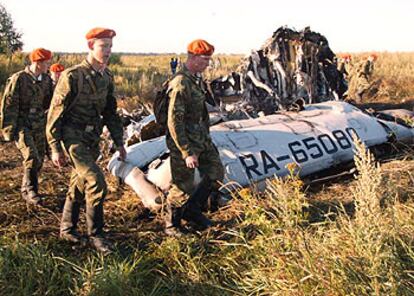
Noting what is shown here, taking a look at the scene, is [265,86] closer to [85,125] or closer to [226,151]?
[226,151]

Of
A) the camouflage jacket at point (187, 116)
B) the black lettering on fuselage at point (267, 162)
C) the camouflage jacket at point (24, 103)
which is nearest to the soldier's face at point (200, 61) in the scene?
the camouflage jacket at point (187, 116)

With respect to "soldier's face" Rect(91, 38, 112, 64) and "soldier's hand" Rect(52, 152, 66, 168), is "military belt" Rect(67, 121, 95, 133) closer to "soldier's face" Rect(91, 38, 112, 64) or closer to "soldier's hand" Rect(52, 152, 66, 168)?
"soldier's hand" Rect(52, 152, 66, 168)

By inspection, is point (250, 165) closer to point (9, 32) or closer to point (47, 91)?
point (47, 91)

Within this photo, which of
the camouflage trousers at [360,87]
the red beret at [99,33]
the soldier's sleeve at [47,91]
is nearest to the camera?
the red beret at [99,33]

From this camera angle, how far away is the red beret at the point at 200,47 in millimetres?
3850

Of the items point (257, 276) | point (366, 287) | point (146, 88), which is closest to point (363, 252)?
point (366, 287)

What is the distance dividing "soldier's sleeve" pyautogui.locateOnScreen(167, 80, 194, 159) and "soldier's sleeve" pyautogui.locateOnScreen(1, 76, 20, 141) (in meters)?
2.14

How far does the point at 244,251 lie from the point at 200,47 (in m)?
1.80

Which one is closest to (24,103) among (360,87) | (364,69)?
(360,87)

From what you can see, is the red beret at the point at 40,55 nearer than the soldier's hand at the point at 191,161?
No

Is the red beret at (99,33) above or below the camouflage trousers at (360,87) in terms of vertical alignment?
above

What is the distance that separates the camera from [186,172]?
4125mm

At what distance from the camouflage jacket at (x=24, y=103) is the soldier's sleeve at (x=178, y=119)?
215 centimetres

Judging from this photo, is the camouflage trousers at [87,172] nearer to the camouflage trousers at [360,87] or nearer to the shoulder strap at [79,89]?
the shoulder strap at [79,89]
